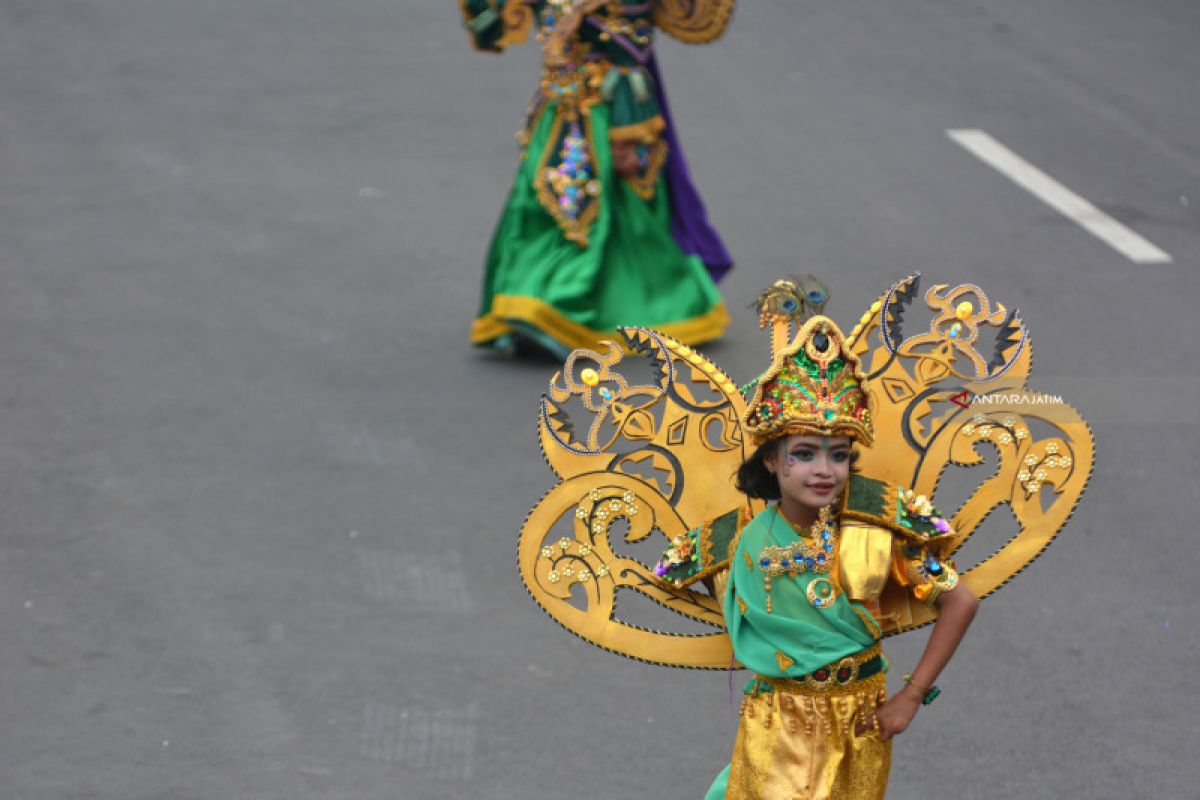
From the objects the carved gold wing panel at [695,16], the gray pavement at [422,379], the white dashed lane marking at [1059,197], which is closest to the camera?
the gray pavement at [422,379]

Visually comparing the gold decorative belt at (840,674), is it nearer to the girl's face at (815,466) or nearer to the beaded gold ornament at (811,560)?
the beaded gold ornament at (811,560)

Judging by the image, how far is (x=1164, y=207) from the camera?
1135 cm

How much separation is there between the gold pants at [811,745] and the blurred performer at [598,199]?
477 cm

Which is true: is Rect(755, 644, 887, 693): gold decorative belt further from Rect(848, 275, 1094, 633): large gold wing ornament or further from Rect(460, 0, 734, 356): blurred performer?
Rect(460, 0, 734, 356): blurred performer

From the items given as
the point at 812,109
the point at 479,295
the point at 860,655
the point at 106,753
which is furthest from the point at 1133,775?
the point at 812,109

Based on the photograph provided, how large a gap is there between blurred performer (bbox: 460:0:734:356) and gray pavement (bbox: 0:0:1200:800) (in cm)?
32

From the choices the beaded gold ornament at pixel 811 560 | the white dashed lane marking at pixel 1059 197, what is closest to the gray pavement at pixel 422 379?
the white dashed lane marking at pixel 1059 197

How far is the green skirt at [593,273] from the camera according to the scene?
8852 mm

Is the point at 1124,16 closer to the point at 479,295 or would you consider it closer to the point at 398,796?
the point at 479,295

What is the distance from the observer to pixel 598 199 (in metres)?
8.95

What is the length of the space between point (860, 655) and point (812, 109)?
9920 millimetres

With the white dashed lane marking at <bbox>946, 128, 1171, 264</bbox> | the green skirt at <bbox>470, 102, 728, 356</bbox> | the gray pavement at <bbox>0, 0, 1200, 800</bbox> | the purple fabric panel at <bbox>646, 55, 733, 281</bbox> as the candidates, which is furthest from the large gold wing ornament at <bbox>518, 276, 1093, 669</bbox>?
the white dashed lane marking at <bbox>946, 128, 1171, 264</bbox>

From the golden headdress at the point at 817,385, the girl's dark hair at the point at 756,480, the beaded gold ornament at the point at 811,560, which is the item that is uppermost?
the golden headdress at the point at 817,385

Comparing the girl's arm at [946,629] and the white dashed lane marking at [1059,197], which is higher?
the girl's arm at [946,629]
